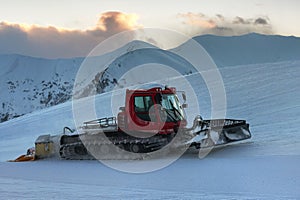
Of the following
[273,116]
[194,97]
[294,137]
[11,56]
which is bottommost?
[294,137]

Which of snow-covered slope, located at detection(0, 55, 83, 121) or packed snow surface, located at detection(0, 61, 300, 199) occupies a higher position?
snow-covered slope, located at detection(0, 55, 83, 121)

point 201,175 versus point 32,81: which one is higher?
point 32,81

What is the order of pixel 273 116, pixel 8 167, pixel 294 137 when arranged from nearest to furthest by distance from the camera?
pixel 8 167 < pixel 294 137 < pixel 273 116

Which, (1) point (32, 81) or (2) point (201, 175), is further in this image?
(1) point (32, 81)

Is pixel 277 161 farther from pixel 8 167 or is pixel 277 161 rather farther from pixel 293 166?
pixel 8 167

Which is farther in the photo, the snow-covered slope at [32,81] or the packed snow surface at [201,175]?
the snow-covered slope at [32,81]

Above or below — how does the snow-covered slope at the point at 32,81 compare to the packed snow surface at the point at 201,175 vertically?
above

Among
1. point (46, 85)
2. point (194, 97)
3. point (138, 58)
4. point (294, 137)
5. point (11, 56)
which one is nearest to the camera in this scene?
point (294, 137)

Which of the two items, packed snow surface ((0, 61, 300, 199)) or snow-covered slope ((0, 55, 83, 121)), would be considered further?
snow-covered slope ((0, 55, 83, 121))

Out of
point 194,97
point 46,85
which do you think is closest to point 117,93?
point 194,97

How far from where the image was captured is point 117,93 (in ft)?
99.3

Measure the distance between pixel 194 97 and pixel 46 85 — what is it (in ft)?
355

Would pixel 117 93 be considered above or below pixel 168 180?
above

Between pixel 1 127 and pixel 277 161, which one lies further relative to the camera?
pixel 1 127
